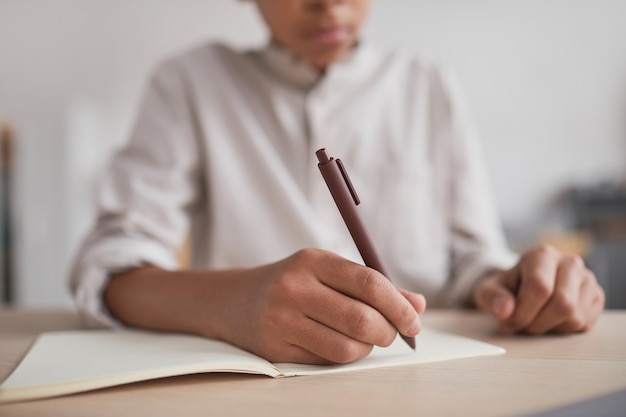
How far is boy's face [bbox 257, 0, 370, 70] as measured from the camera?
28.3 inches

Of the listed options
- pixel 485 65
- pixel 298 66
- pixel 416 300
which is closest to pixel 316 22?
pixel 298 66

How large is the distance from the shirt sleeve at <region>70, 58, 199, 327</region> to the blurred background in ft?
9.17

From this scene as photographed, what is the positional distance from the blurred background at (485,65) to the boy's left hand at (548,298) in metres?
3.10

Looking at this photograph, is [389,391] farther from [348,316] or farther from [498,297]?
[498,297]

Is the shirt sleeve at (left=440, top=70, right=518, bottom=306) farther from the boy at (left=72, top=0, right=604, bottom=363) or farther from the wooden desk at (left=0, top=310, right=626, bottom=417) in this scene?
the wooden desk at (left=0, top=310, right=626, bottom=417)

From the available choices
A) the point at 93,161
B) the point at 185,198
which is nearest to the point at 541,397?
the point at 185,198

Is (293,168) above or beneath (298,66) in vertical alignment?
beneath

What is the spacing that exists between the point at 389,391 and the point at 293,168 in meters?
0.54

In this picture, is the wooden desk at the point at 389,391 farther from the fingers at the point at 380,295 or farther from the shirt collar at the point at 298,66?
the shirt collar at the point at 298,66

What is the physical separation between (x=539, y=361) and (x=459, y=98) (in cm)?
58

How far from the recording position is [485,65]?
153 inches

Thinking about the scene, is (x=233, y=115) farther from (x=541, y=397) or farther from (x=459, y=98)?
(x=541, y=397)

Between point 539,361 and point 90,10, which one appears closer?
point 539,361

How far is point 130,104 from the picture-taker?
3.76 meters
